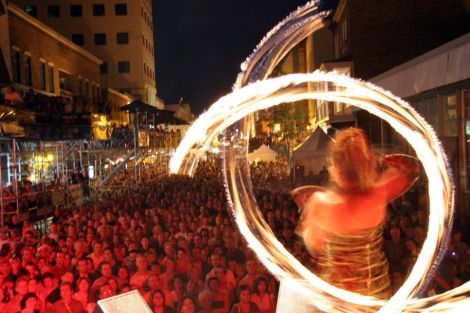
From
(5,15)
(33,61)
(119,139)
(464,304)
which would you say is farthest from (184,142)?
(33,61)

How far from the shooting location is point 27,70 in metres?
29.8

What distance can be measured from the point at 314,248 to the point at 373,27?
21.2 meters

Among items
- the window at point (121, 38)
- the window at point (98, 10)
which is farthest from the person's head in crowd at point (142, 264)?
the window at point (98, 10)

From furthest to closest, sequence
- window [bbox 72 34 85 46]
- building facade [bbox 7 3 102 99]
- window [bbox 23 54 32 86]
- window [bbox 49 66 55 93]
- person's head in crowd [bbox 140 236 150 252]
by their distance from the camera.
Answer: window [bbox 72 34 85 46], window [bbox 49 66 55 93], window [bbox 23 54 32 86], building facade [bbox 7 3 102 99], person's head in crowd [bbox 140 236 150 252]

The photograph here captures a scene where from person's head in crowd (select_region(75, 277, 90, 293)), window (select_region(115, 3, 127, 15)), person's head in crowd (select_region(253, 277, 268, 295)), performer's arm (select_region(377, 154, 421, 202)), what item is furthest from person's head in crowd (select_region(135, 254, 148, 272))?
window (select_region(115, 3, 127, 15))

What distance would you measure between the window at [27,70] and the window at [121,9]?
110 ft

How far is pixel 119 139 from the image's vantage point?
2386 centimetres

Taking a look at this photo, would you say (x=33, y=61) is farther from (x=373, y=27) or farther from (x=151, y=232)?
(x=151, y=232)

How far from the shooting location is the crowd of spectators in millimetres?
6875

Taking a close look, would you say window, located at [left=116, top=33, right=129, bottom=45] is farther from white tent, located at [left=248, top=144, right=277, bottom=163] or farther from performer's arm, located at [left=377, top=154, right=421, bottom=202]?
performer's arm, located at [left=377, top=154, right=421, bottom=202]

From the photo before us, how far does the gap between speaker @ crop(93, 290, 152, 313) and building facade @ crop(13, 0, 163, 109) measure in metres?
57.8

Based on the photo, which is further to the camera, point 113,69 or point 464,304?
point 113,69

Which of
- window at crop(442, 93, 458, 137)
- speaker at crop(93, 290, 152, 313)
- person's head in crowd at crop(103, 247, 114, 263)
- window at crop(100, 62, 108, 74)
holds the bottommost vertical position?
person's head in crowd at crop(103, 247, 114, 263)

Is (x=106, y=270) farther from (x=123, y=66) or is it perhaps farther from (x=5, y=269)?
(x=123, y=66)
